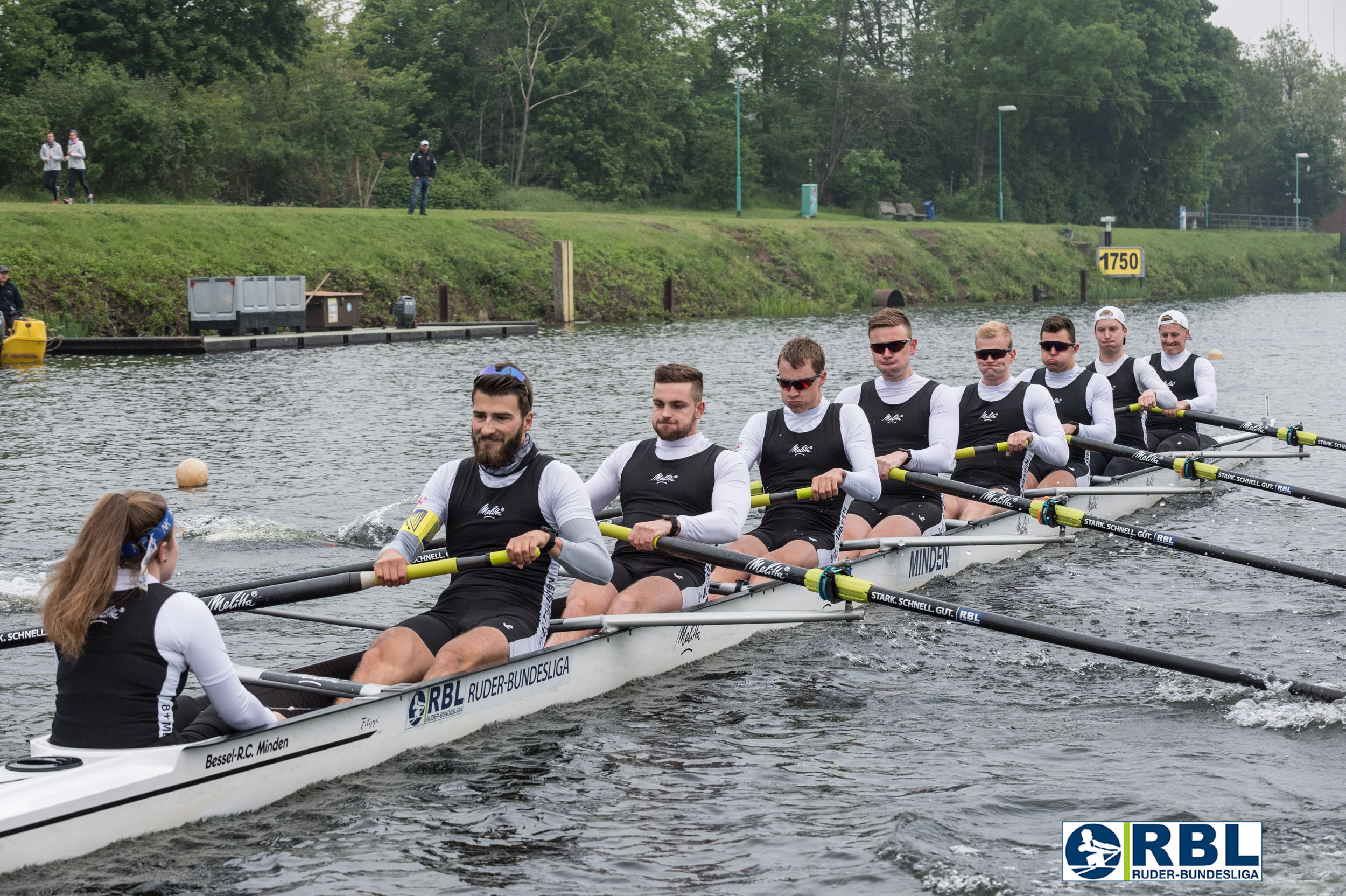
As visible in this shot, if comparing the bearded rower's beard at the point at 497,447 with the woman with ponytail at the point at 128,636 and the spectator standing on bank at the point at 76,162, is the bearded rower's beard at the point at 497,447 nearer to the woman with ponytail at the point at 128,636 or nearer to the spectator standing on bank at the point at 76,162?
the woman with ponytail at the point at 128,636

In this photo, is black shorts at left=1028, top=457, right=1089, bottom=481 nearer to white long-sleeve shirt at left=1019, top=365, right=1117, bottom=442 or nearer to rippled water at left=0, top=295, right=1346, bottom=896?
white long-sleeve shirt at left=1019, top=365, right=1117, bottom=442

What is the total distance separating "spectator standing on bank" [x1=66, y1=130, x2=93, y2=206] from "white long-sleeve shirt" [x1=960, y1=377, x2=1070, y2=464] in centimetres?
2812

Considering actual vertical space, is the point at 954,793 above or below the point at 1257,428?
below

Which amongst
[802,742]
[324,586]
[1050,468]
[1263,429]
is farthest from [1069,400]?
[324,586]

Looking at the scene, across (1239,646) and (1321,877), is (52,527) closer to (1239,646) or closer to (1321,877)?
(1239,646)

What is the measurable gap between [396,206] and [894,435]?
43085 millimetres

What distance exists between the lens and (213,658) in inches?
205

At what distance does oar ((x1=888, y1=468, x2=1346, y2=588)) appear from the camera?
8.88m

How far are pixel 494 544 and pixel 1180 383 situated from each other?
10602 mm

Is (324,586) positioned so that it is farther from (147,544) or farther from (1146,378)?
(1146,378)

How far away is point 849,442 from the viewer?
9.08 meters

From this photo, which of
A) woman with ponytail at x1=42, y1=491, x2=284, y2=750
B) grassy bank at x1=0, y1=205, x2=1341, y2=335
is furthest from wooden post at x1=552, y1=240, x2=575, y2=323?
woman with ponytail at x1=42, y1=491, x2=284, y2=750

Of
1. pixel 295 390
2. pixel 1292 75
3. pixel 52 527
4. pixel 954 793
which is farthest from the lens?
pixel 1292 75

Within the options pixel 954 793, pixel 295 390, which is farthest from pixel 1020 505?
pixel 295 390
